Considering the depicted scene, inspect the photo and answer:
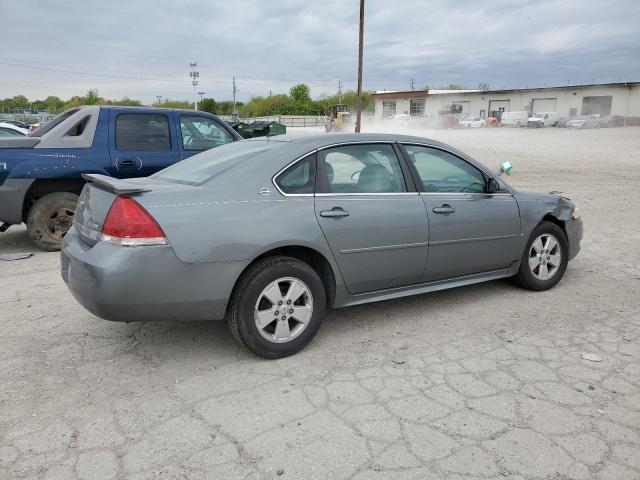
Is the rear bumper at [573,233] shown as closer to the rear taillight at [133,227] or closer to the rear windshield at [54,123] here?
the rear taillight at [133,227]

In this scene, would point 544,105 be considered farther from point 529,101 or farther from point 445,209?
point 445,209

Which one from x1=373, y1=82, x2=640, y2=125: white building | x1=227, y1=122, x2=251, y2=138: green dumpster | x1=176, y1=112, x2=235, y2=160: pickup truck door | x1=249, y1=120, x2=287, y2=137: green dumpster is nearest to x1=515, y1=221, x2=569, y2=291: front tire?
x1=176, y1=112, x2=235, y2=160: pickup truck door

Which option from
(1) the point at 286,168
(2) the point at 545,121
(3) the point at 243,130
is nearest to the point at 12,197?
(1) the point at 286,168

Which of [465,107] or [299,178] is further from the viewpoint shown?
[465,107]

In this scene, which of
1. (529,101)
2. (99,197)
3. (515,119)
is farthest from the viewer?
(529,101)

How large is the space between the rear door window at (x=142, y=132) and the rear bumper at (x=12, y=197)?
1.20m

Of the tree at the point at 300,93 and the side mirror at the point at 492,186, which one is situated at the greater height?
the tree at the point at 300,93

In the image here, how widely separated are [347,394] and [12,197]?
16.6ft

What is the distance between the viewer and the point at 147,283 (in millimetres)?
3217

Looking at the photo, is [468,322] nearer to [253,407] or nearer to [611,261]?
[253,407]

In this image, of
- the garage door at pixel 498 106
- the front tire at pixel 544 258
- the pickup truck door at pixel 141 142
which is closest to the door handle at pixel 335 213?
the front tire at pixel 544 258

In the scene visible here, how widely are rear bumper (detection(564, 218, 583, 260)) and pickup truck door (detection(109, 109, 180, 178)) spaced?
16.2 ft

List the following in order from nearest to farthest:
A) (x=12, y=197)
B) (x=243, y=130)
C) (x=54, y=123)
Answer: (x=12, y=197) < (x=54, y=123) < (x=243, y=130)

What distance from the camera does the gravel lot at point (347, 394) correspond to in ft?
8.52
